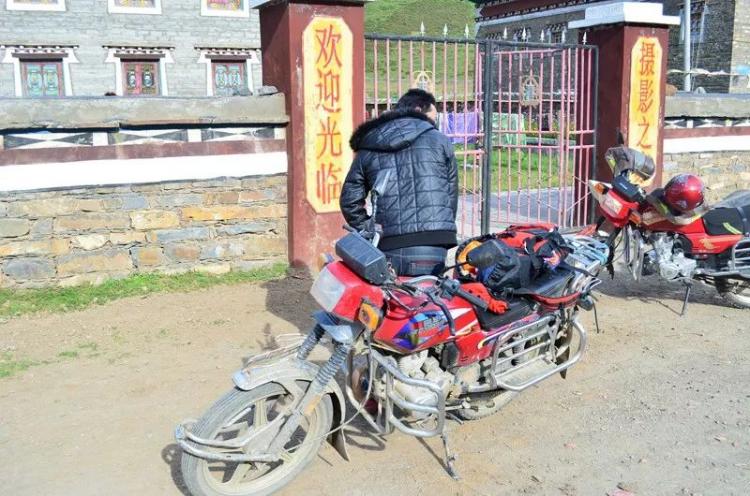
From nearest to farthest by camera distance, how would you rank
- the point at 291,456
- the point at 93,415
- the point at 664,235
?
the point at 291,456 < the point at 93,415 < the point at 664,235

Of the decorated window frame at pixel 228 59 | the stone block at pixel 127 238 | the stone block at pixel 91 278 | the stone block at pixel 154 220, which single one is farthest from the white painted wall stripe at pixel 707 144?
the decorated window frame at pixel 228 59

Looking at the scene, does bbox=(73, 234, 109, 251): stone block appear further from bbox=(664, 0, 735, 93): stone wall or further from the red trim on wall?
bbox=(664, 0, 735, 93): stone wall

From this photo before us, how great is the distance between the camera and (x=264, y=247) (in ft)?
21.9

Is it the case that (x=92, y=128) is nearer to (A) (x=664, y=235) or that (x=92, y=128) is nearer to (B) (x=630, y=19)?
(A) (x=664, y=235)

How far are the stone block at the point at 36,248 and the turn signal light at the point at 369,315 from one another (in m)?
3.68

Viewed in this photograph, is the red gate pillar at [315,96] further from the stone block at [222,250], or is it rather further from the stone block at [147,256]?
the stone block at [147,256]

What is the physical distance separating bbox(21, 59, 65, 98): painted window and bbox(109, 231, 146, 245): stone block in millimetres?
17005

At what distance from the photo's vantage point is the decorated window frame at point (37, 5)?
20.1 meters

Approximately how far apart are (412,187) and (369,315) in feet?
3.08

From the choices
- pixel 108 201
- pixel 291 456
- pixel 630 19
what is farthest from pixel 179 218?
pixel 630 19

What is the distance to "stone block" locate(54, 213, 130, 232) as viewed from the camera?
19.3 feet

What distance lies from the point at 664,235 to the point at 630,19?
349cm

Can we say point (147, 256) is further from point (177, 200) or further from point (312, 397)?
point (312, 397)

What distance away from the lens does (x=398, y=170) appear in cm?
A: 379
